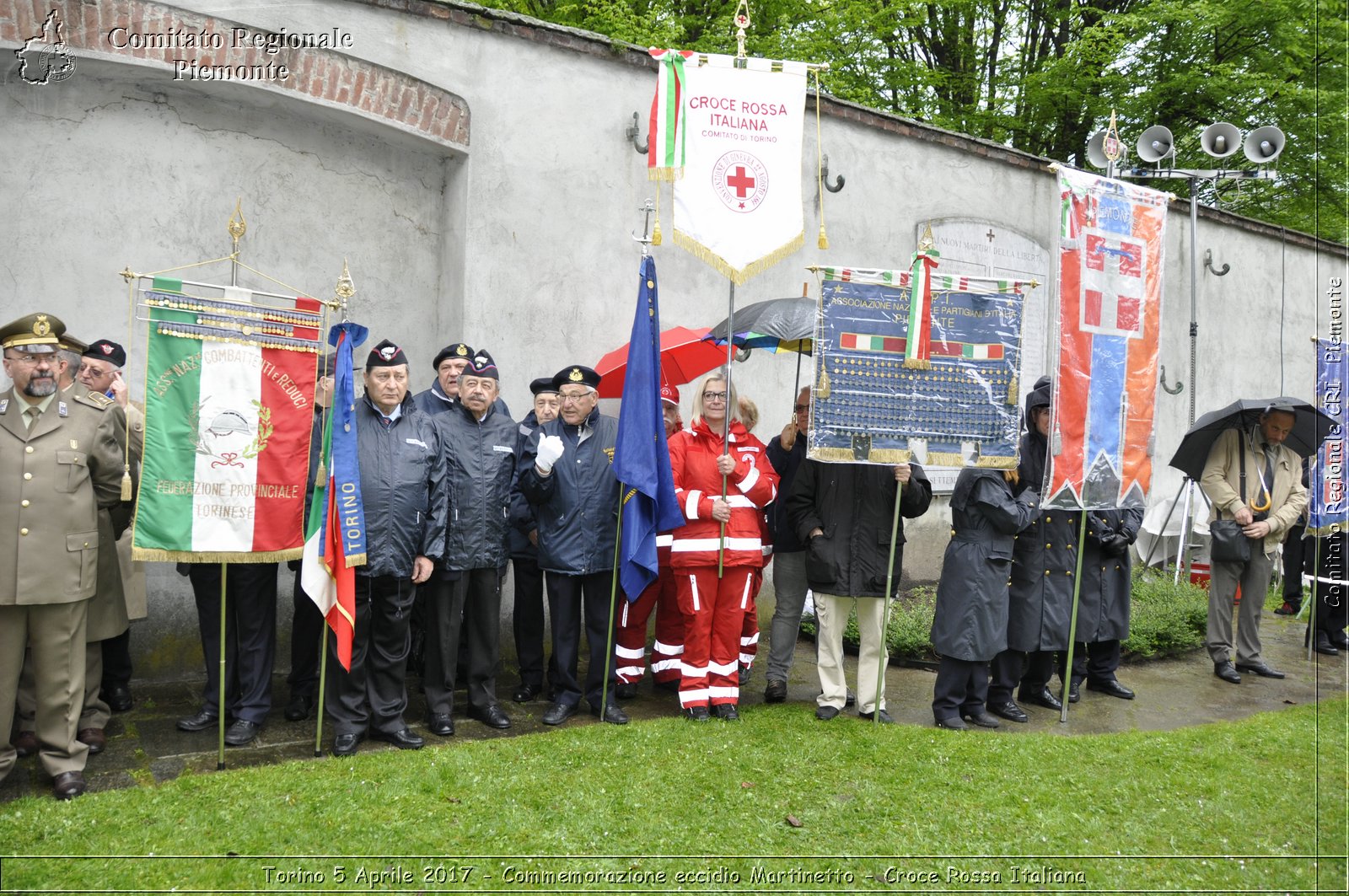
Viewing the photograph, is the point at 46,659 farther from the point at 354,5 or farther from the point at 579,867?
the point at 354,5

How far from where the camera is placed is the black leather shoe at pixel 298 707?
5762 millimetres

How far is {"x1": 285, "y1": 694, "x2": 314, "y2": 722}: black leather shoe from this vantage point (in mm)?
5762

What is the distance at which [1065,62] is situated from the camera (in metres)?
15.0

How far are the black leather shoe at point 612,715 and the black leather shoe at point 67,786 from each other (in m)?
2.69

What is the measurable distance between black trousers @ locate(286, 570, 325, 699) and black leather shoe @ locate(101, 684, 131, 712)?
0.94 metres

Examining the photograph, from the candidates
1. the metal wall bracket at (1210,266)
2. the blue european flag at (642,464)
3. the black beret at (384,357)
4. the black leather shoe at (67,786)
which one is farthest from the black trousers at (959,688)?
the metal wall bracket at (1210,266)

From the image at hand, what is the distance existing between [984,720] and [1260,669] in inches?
121

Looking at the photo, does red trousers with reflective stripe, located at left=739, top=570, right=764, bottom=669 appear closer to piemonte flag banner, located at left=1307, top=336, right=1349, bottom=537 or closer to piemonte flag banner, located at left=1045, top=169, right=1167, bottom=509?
piemonte flag banner, located at left=1045, top=169, right=1167, bottom=509

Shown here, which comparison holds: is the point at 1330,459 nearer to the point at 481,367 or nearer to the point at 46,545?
the point at 481,367

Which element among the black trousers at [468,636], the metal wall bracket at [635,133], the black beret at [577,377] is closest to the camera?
the black trousers at [468,636]

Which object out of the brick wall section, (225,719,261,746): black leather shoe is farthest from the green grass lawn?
the brick wall section

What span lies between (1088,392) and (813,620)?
3.22m

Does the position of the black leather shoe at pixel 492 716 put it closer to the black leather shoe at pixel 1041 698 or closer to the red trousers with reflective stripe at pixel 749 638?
the red trousers with reflective stripe at pixel 749 638

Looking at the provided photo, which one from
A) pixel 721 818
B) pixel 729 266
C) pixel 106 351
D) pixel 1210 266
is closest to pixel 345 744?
pixel 721 818
